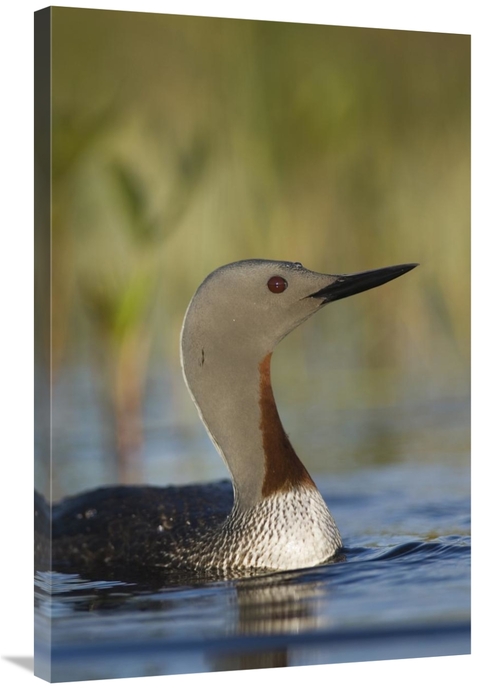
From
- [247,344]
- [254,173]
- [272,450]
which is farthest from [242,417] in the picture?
[254,173]

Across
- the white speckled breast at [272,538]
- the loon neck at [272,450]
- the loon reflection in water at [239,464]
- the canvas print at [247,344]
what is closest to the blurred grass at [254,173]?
the canvas print at [247,344]

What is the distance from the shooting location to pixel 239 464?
6.14 m

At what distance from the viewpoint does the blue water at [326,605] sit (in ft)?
19.1

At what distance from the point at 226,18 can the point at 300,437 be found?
157 centimetres

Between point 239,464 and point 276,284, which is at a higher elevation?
point 276,284

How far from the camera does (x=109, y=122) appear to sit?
5.93m

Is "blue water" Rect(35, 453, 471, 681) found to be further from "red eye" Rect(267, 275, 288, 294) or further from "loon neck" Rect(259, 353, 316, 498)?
"red eye" Rect(267, 275, 288, 294)

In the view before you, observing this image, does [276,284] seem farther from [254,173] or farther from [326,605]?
[326,605]

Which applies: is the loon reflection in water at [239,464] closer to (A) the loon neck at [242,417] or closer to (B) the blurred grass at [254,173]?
(A) the loon neck at [242,417]

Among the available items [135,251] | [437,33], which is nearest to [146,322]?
[135,251]

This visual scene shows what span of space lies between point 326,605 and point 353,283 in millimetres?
1183

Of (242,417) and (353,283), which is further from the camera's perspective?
(353,283)

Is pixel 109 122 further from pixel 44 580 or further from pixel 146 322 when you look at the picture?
pixel 44 580

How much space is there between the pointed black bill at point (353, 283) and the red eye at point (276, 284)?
12 cm
